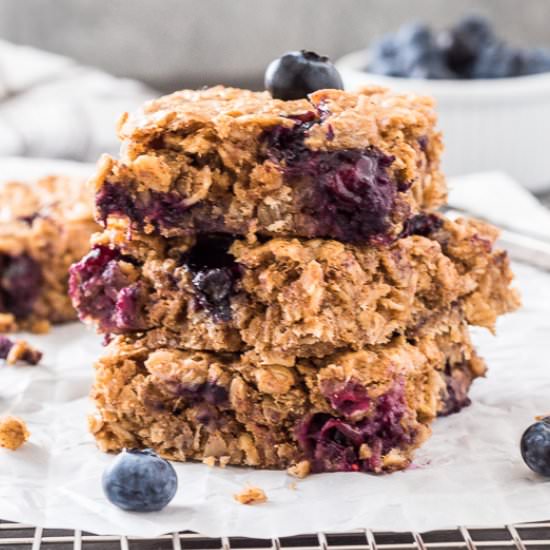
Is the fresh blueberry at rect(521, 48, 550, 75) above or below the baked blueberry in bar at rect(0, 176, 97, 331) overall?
above

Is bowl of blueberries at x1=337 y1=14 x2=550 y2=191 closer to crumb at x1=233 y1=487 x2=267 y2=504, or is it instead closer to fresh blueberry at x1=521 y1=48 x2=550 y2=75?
fresh blueberry at x1=521 y1=48 x2=550 y2=75

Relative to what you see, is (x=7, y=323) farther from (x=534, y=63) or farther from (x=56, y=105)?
(x=534, y=63)

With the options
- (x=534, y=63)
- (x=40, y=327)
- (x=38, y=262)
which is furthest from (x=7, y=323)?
(x=534, y=63)

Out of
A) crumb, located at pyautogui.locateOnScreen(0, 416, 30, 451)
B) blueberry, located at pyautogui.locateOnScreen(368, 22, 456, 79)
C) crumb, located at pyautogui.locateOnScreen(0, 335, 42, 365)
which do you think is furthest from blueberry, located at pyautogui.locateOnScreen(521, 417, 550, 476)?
blueberry, located at pyautogui.locateOnScreen(368, 22, 456, 79)

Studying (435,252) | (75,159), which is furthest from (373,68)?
(435,252)

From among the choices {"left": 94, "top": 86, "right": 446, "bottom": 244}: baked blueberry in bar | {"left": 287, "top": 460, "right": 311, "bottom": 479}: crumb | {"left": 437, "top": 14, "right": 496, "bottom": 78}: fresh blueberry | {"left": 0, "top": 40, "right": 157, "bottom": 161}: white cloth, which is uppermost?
{"left": 94, "top": 86, "right": 446, "bottom": 244}: baked blueberry in bar

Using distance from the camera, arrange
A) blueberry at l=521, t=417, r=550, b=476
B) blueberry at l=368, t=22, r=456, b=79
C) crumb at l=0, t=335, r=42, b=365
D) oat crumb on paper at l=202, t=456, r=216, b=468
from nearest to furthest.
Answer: blueberry at l=521, t=417, r=550, b=476
oat crumb on paper at l=202, t=456, r=216, b=468
crumb at l=0, t=335, r=42, b=365
blueberry at l=368, t=22, r=456, b=79

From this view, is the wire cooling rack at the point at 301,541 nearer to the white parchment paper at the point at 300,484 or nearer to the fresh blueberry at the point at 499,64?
the white parchment paper at the point at 300,484

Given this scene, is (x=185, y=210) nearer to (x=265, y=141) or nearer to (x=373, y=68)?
(x=265, y=141)
